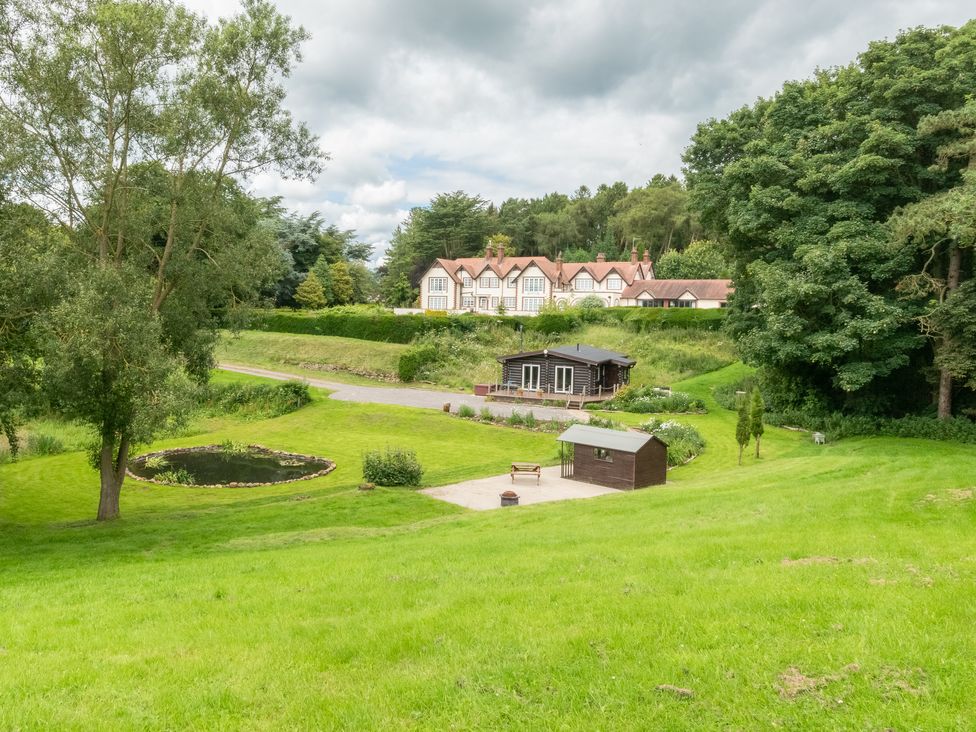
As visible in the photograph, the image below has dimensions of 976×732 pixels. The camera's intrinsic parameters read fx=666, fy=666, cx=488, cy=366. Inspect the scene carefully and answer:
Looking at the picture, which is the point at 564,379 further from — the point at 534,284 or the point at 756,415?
the point at 534,284

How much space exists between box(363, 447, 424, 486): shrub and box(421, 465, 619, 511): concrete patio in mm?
902

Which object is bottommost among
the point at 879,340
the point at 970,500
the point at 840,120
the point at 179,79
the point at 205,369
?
the point at 970,500

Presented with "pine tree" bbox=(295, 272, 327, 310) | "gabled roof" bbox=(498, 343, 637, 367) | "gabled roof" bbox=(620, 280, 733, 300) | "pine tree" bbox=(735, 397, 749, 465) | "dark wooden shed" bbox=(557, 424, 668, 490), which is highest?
"gabled roof" bbox=(620, 280, 733, 300)

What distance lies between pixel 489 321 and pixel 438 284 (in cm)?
2225

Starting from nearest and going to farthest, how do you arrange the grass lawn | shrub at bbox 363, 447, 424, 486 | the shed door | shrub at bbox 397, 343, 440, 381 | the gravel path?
1. the grass lawn
2. shrub at bbox 363, 447, 424, 486
3. the gravel path
4. the shed door
5. shrub at bbox 397, 343, 440, 381

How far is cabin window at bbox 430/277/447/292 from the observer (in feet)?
256

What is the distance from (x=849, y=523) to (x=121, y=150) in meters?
18.0

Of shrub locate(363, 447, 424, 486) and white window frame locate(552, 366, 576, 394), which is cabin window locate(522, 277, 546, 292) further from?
shrub locate(363, 447, 424, 486)

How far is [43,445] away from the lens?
1127 inches

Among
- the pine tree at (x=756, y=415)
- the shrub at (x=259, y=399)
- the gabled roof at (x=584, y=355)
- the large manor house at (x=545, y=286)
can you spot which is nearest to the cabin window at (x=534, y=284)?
the large manor house at (x=545, y=286)

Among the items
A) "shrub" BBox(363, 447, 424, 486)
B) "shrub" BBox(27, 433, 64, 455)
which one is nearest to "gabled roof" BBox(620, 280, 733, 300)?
"shrub" BBox(363, 447, 424, 486)

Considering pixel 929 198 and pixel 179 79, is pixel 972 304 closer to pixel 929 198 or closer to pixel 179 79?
pixel 929 198

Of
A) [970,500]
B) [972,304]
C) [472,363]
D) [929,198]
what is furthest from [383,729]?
[472,363]

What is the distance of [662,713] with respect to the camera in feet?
16.9
